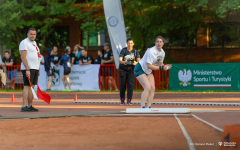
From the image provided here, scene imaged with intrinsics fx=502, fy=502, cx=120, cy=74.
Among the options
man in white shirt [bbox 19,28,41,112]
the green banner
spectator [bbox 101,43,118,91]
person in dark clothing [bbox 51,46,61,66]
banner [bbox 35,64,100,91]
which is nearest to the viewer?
man in white shirt [bbox 19,28,41,112]

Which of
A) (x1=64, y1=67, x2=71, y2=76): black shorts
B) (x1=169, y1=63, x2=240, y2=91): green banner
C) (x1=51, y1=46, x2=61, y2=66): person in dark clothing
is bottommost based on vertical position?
(x1=169, y1=63, x2=240, y2=91): green banner

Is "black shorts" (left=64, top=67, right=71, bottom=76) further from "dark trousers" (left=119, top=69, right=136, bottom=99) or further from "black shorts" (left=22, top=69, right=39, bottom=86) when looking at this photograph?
"black shorts" (left=22, top=69, right=39, bottom=86)

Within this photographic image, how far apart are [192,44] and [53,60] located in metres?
10.4

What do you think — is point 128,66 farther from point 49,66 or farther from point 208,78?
point 49,66

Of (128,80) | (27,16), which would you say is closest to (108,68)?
(128,80)

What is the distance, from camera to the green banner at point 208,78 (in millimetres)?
20297

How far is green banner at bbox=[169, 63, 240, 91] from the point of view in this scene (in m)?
20.3

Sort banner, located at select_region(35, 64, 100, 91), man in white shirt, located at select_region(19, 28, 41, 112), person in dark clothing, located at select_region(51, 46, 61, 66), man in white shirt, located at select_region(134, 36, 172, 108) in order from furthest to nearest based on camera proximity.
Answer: person in dark clothing, located at select_region(51, 46, 61, 66), banner, located at select_region(35, 64, 100, 91), man in white shirt, located at select_region(19, 28, 41, 112), man in white shirt, located at select_region(134, 36, 172, 108)

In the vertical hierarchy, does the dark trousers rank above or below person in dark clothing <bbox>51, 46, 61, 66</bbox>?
below

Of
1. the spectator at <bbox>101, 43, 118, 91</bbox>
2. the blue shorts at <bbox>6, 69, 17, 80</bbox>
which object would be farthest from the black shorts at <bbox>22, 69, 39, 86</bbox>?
the blue shorts at <bbox>6, 69, 17, 80</bbox>

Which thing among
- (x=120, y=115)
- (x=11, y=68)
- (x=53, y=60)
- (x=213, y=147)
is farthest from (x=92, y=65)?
(x=213, y=147)

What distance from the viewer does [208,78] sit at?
2041 cm

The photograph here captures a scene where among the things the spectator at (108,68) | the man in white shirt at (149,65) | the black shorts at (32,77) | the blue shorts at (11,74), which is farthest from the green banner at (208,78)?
the black shorts at (32,77)

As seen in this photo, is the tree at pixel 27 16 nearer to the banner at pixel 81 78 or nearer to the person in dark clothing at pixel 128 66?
the banner at pixel 81 78
